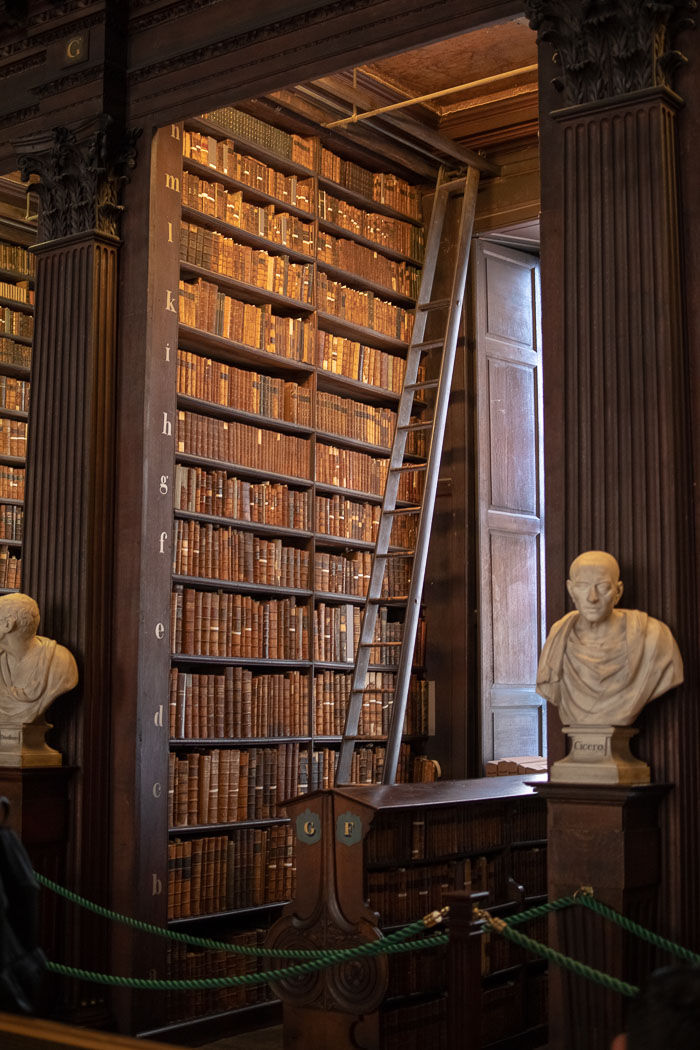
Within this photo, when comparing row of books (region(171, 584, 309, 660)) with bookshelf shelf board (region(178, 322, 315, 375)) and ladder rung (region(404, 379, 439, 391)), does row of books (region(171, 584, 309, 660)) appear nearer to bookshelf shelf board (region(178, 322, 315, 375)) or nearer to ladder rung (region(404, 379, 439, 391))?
bookshelf shelf board (region(178, 322, 315, 375))

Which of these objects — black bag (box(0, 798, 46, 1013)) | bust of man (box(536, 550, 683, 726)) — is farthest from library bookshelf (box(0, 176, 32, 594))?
black bag (box(0, 798, 46, 1013))

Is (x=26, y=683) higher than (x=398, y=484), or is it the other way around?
(x=398, y=484)

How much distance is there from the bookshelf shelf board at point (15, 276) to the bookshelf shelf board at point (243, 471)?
2267 millimetres

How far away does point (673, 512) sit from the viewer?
4156mm

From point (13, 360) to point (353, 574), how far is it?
246 centimetres

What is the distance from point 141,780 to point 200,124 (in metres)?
3.14

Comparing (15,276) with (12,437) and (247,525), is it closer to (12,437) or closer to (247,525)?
(12,437)

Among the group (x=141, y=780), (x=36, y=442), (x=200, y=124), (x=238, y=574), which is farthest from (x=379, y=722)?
(x=200, y=124)

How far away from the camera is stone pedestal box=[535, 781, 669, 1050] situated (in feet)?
12.8

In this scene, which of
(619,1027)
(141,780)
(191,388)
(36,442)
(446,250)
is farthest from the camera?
(446,250)

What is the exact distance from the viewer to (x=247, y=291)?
6.82 metres

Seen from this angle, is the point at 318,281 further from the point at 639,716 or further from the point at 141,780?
the point at 639,716

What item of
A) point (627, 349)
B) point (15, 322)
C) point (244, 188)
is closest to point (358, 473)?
point (244, 188)

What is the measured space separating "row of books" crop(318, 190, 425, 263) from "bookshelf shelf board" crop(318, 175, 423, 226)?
2 cm
